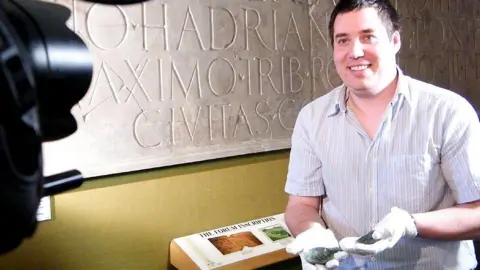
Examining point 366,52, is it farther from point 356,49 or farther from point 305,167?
point 305,167

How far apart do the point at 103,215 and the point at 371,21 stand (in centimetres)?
95

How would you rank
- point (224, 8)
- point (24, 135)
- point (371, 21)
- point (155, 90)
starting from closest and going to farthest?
point (24, 135) → point (371, 21) → point (155, 90) → point (224, 8)

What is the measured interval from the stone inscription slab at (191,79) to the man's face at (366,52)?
21.4 inches

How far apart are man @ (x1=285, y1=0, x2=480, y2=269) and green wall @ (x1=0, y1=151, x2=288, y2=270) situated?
439 mm

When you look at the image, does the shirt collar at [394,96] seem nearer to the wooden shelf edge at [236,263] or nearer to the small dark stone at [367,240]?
the small dark stone at [367,240]

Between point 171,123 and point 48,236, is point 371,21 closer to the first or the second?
point 171,123

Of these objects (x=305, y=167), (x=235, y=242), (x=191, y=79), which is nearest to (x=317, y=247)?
(x=305, y=167)

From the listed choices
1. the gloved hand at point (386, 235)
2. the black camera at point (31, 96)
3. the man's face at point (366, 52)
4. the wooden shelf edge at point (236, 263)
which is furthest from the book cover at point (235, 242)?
the black camera at point (31, 96)

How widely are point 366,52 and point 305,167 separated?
354mm

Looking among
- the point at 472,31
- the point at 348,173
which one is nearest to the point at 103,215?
the point at 348,173

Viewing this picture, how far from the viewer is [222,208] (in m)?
1.70

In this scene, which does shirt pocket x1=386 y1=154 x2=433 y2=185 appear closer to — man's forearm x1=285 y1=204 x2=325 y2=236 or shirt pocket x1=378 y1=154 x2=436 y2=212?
shirt pocket x1=378 y1=154 x2=436 y2=212

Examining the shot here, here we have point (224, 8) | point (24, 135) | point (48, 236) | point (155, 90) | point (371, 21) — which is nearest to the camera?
point (24, 135)

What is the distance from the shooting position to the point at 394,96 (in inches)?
48.6
